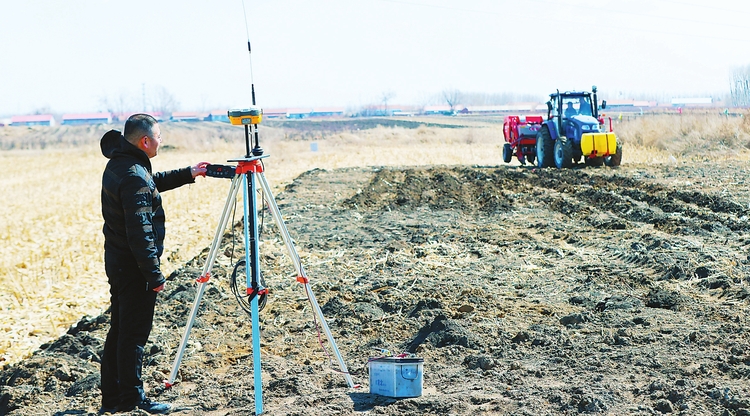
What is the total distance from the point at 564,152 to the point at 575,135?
2.50 feet

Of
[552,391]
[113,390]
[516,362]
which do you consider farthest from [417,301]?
[113,390]

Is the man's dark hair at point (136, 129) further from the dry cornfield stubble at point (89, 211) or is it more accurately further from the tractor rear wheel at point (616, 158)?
the tractor rear wheel at point (616, 158)

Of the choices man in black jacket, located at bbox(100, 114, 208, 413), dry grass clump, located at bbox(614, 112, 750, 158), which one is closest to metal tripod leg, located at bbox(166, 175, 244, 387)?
man in black jacket, located at bbox(100, 114, 208, 413)

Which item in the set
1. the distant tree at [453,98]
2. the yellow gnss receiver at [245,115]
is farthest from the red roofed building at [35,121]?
the yellow gnss receiver at [245,115]

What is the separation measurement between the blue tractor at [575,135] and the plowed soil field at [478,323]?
29.6 feet

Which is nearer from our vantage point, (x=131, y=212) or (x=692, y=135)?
(x=131, y=212)

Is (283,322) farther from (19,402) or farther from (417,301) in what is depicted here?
(19,402)

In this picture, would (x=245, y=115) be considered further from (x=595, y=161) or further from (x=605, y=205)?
(x=595, y=161)

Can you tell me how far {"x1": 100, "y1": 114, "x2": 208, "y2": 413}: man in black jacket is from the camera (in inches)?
197

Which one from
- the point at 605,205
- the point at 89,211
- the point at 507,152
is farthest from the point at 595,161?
the point at 89,211

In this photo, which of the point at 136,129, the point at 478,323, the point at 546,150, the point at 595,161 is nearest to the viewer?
the point at 136,129

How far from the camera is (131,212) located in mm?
4984

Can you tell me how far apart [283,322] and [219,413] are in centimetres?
249

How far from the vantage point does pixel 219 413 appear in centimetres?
528
